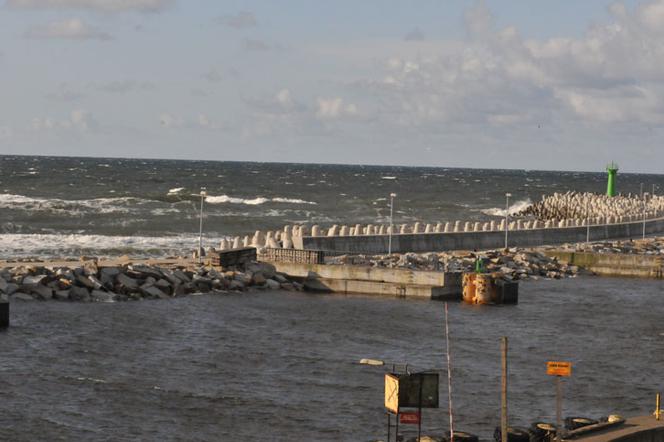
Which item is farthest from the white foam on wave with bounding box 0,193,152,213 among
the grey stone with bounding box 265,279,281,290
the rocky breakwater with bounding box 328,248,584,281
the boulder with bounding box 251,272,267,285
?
the grey stone with bounding box 265,279,281,290

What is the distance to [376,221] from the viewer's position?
99.8 meters

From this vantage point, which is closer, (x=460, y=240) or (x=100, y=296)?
(x=100, y=296)

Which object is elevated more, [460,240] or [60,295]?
[460,240]

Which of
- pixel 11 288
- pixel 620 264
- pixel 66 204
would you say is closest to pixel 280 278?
pixel 11 288

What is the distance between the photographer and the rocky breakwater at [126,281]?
138ft

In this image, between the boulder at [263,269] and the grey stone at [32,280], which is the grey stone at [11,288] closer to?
the grey stone at [32,280]

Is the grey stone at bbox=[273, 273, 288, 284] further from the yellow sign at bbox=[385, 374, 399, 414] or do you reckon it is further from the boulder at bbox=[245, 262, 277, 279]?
the yellow sign at bbox=[385, 374, 399, 414]

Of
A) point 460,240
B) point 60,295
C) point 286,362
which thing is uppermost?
point 460,240

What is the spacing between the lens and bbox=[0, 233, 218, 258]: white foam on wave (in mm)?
61281

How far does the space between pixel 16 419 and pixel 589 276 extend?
37.1m

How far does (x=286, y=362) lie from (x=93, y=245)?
3572cm

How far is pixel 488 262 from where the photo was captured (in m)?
54.2

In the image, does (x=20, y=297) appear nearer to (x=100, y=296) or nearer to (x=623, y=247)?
(x=100, y=296)

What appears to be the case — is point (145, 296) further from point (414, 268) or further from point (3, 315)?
point (414, 268)
